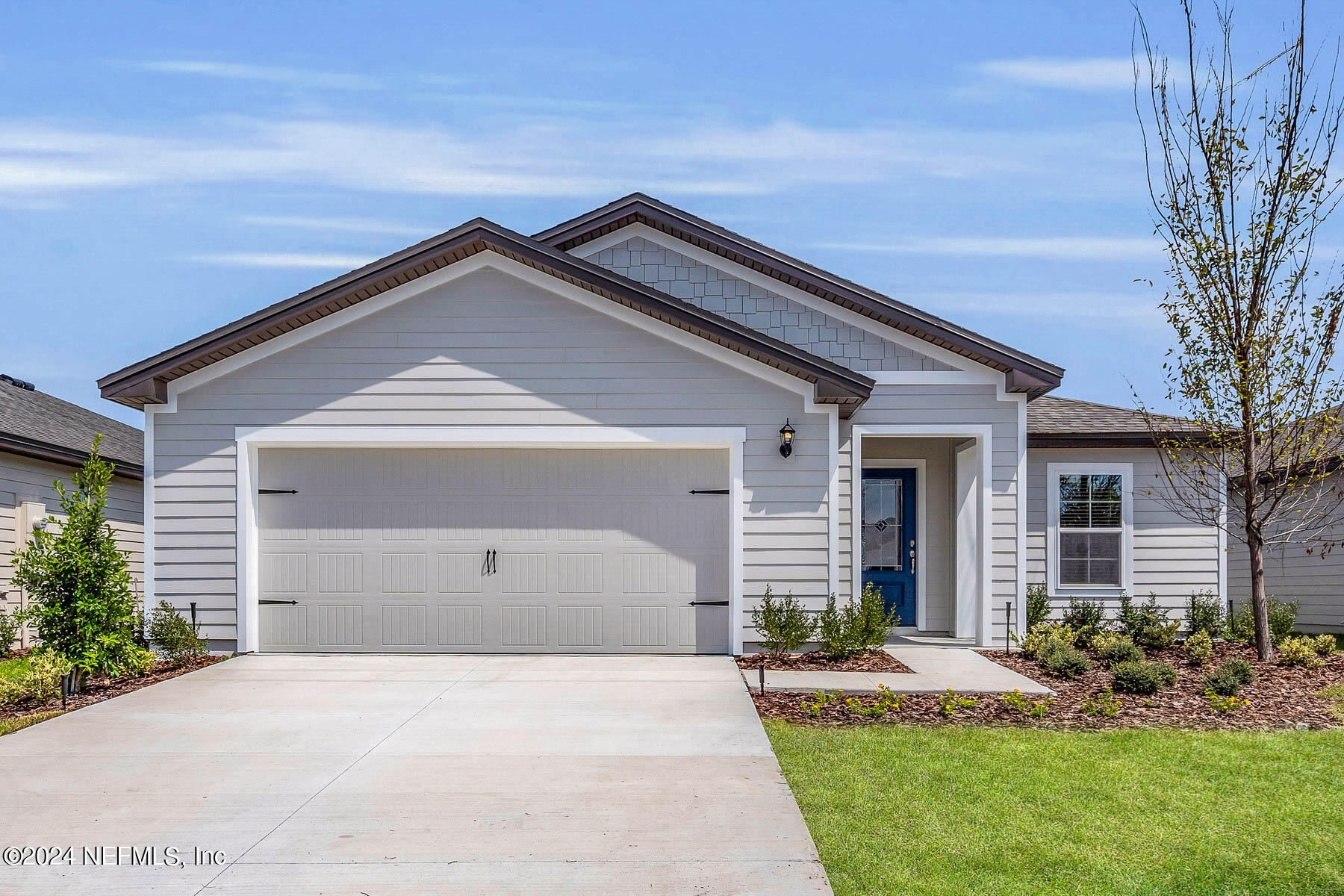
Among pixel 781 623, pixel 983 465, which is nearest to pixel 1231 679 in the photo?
pixel 983 465

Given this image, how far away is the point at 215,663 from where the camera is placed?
10.1 m

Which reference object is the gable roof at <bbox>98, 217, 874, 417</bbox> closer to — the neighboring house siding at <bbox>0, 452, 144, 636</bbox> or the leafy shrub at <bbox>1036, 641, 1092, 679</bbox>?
the neighboring house siding at <bbox>0, 452, 144, 636</bbox>

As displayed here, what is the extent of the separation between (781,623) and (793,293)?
4.26 metres

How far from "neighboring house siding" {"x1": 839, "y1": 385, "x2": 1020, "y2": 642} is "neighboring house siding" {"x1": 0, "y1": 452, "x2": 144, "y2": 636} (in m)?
9.30

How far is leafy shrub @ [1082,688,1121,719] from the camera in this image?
25.4 feet

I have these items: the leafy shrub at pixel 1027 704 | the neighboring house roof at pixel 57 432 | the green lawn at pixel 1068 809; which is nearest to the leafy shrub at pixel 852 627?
the leafy shrub at pixel 1027 704

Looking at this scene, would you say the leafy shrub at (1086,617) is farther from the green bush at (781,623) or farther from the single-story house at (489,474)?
the green bush at (781,623)

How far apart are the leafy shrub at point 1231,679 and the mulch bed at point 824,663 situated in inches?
103

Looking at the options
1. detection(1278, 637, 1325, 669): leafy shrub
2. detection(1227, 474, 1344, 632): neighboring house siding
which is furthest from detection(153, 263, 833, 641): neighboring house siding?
detection(1227, 474, 1344, 632): neighboring house siding

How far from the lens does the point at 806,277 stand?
11.9m

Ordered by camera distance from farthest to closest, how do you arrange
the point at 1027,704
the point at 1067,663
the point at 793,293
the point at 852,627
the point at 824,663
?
the point at 793,293, the point at 852,627, the point at 824,663, the point at 1067,663, the point at 1027,704

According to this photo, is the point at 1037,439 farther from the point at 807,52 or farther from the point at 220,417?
the point at 220,417

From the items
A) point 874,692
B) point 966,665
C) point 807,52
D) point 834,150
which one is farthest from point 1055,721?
point 834,150

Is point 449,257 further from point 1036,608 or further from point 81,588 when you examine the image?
point 1036,608
